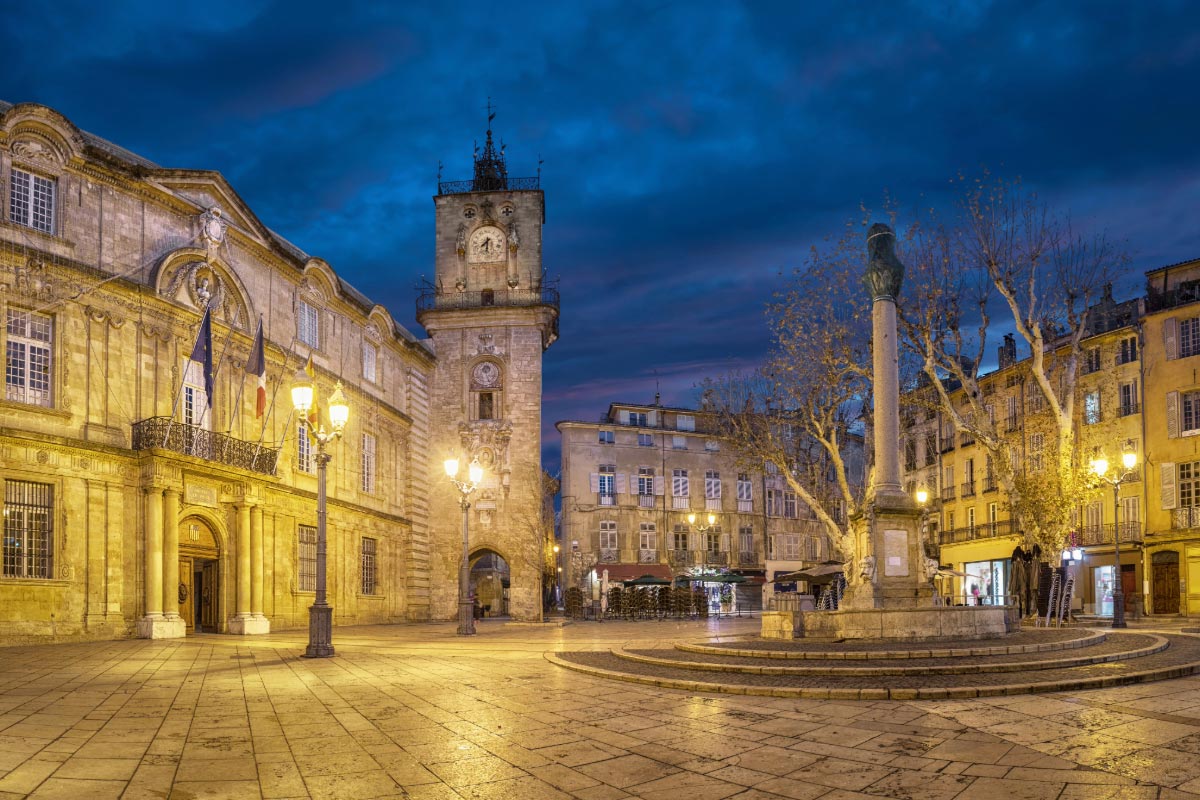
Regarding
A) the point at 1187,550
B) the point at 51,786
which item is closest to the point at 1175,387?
the point at 1187,550

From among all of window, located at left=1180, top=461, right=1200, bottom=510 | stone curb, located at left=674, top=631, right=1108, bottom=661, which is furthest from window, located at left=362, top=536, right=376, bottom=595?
window, located at left=1180, top=461, right=1200, bottom=510

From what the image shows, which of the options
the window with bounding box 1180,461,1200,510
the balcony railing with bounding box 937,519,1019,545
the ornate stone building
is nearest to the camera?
the ornate stone building

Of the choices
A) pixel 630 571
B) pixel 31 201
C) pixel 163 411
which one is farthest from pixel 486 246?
pixel 31 201

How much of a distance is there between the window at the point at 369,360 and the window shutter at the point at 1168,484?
104ft

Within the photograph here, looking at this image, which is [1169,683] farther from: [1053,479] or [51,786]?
[1053,479]

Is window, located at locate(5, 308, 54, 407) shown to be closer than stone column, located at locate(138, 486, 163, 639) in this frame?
Yes

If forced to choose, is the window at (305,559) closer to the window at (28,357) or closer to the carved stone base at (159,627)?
the carved stone base at (159,627)

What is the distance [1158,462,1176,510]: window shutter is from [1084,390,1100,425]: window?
413 cm

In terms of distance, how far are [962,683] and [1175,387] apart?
3261 cm

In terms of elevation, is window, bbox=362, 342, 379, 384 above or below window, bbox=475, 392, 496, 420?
above

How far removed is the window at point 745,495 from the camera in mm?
63844

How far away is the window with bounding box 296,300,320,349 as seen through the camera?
34438 mm

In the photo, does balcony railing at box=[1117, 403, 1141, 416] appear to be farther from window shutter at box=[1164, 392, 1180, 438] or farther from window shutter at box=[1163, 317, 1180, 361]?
window shutter at box=[1163, 317, 1180, 361]

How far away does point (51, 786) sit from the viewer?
22.7ft
